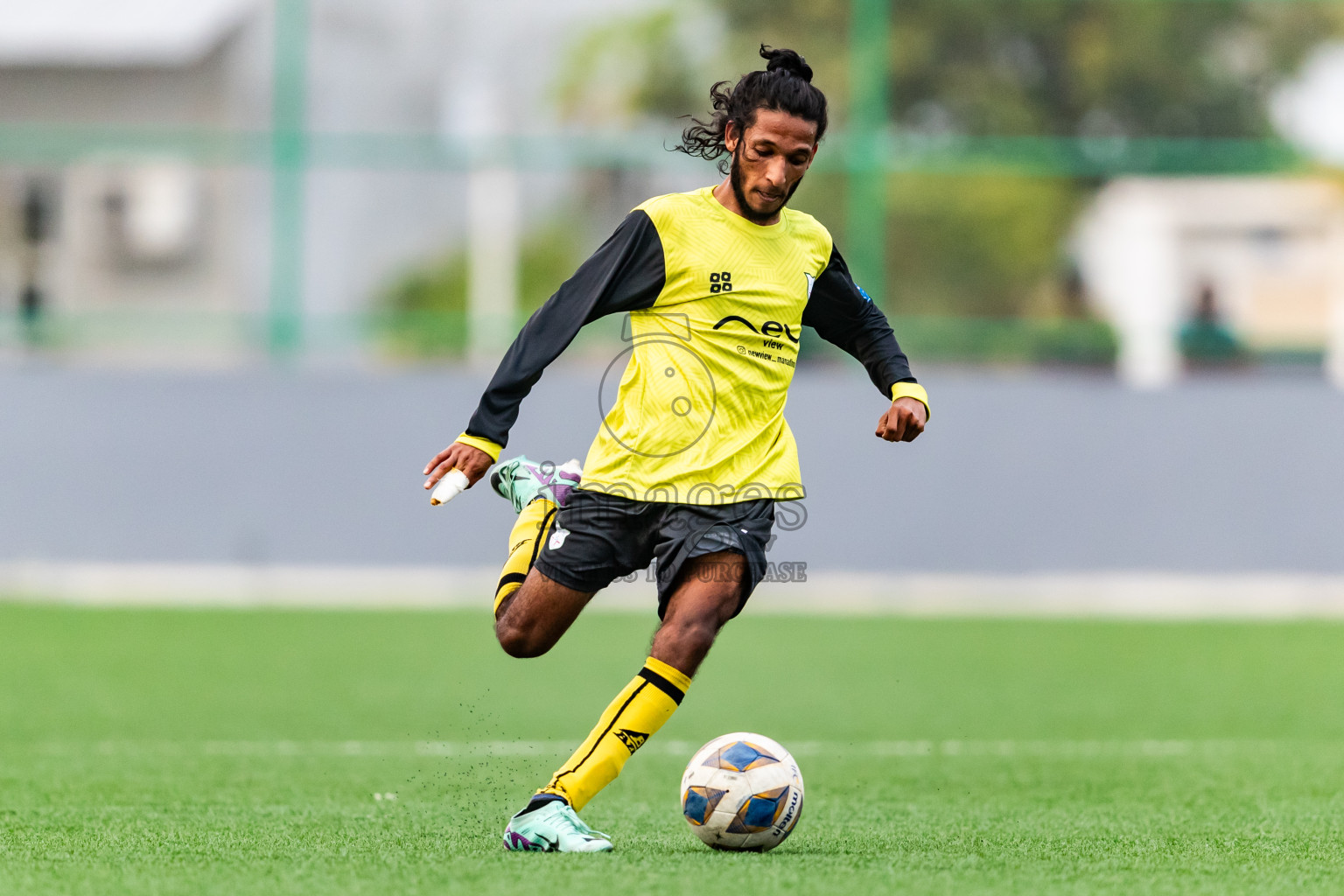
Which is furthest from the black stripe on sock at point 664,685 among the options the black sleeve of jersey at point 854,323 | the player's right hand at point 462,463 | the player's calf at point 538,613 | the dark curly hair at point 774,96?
the dark curly hair at point 774,96

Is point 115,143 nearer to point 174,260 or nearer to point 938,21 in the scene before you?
point 174,260

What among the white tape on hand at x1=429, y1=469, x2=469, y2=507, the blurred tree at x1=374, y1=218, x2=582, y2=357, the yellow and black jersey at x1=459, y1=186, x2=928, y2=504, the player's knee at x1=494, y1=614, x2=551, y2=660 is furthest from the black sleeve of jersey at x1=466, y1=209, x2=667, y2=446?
the blurred tree at x1=374, y1=218, x2=582, y2=357

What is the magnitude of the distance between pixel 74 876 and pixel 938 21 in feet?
47.4

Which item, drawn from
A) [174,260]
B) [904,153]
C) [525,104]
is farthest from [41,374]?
[904,153]

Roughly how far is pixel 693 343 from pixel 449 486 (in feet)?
3.03

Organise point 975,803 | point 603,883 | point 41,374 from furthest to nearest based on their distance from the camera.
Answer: point 41,374 < point 975,803 < point 603,883

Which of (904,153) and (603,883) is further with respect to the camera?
(904,153)

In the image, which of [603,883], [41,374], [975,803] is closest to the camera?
[603,883]

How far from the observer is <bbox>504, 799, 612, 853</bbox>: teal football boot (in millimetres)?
5062

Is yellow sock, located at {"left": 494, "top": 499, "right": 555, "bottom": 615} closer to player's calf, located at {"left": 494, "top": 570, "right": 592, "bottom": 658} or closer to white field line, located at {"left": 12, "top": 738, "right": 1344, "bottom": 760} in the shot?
player's calf, located at {"left": 494, "top": 570, "right": 592, "bottom": 658}

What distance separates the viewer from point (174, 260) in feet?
56.1

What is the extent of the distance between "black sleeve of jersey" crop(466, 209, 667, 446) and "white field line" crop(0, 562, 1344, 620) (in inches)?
414

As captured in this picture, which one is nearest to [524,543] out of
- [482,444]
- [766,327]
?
[482,444]

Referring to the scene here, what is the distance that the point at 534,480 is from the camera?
6160mm
